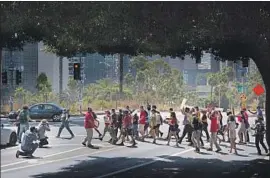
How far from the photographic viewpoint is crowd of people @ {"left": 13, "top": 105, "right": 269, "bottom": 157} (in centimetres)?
600

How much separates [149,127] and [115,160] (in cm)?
82

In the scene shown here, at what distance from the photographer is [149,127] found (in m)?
8.62

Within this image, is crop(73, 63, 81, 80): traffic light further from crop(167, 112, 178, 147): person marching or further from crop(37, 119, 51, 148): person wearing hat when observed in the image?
crop(167, 112, 178, 147): person marching

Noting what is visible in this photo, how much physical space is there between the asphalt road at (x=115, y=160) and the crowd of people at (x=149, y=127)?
134 millimetres

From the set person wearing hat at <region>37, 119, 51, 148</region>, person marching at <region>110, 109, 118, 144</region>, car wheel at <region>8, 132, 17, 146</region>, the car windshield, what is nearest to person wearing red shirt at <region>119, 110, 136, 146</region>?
person marching at <region>110, 109, 118, 144</region>

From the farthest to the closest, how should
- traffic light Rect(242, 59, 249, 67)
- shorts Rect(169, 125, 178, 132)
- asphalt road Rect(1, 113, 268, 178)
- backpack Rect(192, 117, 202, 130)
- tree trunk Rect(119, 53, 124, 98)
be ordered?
1. backpack Rect(192, 117, 202, 130)
2. traffic light Rect(242, 59, 249, 67)
3. shorts Rect(169, 125, 178, 132)
4. tree trunk Rect(119, 53, 124, 98)
5. asphalt road Rect(1, 113, 268, 178)

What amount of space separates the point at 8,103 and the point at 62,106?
0.87 meters

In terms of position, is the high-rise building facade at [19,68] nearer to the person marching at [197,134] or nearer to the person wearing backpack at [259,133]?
the person marching at [197,134]

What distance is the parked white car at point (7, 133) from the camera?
5.43 m

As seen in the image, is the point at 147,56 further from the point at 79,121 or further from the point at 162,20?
the point at 79,121

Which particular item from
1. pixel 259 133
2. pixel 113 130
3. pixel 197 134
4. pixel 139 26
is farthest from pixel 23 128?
pixel 259 133

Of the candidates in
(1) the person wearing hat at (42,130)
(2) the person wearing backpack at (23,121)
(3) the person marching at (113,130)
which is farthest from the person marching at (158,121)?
(2) the person wearing backpack at (23,121)

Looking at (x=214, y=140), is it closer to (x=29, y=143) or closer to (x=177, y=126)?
(x=177, y=126)

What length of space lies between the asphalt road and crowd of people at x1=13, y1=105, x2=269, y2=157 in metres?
0.13
